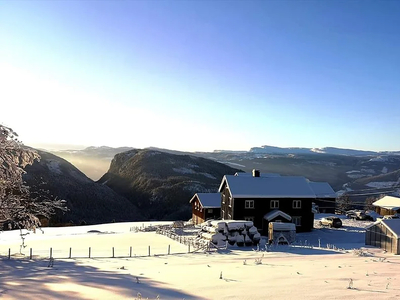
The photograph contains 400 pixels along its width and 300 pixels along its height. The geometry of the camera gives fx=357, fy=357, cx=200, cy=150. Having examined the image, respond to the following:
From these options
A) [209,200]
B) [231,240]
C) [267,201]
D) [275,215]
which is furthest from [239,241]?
[209,200]

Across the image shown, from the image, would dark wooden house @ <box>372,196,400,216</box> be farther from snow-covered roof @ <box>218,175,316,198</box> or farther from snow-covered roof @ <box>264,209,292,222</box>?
snow-covered roof @ <box>264,209,292,222</box>

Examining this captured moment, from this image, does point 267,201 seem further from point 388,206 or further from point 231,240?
point 388,206

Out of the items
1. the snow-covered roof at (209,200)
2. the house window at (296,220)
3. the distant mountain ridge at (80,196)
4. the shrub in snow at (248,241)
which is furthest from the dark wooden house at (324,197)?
the distant mountain ridge at (80,196)

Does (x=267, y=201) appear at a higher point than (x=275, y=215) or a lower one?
higher

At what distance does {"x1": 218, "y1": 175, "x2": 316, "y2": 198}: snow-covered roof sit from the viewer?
44062mm

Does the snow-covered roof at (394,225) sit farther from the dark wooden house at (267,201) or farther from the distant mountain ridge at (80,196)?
the distant mountain ridge at (80,196)

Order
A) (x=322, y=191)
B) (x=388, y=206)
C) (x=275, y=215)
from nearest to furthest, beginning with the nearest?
(x=275, y=215), (x=388, y=206), (x=322, y=191)

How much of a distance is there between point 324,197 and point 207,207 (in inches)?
994

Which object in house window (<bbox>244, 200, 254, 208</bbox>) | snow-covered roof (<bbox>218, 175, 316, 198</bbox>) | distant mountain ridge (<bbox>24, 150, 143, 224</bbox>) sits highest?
snow-covered roof (<bbox>218, 175, 316, 198</bbox>)

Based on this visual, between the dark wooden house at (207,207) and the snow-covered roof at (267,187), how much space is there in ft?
24.1

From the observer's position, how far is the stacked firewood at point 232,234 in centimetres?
3203

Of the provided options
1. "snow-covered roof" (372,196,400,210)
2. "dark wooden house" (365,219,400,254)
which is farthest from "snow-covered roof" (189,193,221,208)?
"snow-covered roof" (372,196,400,210)

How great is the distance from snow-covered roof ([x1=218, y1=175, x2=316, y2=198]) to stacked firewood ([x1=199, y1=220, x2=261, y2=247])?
1003 cm

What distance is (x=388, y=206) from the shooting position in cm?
6469
